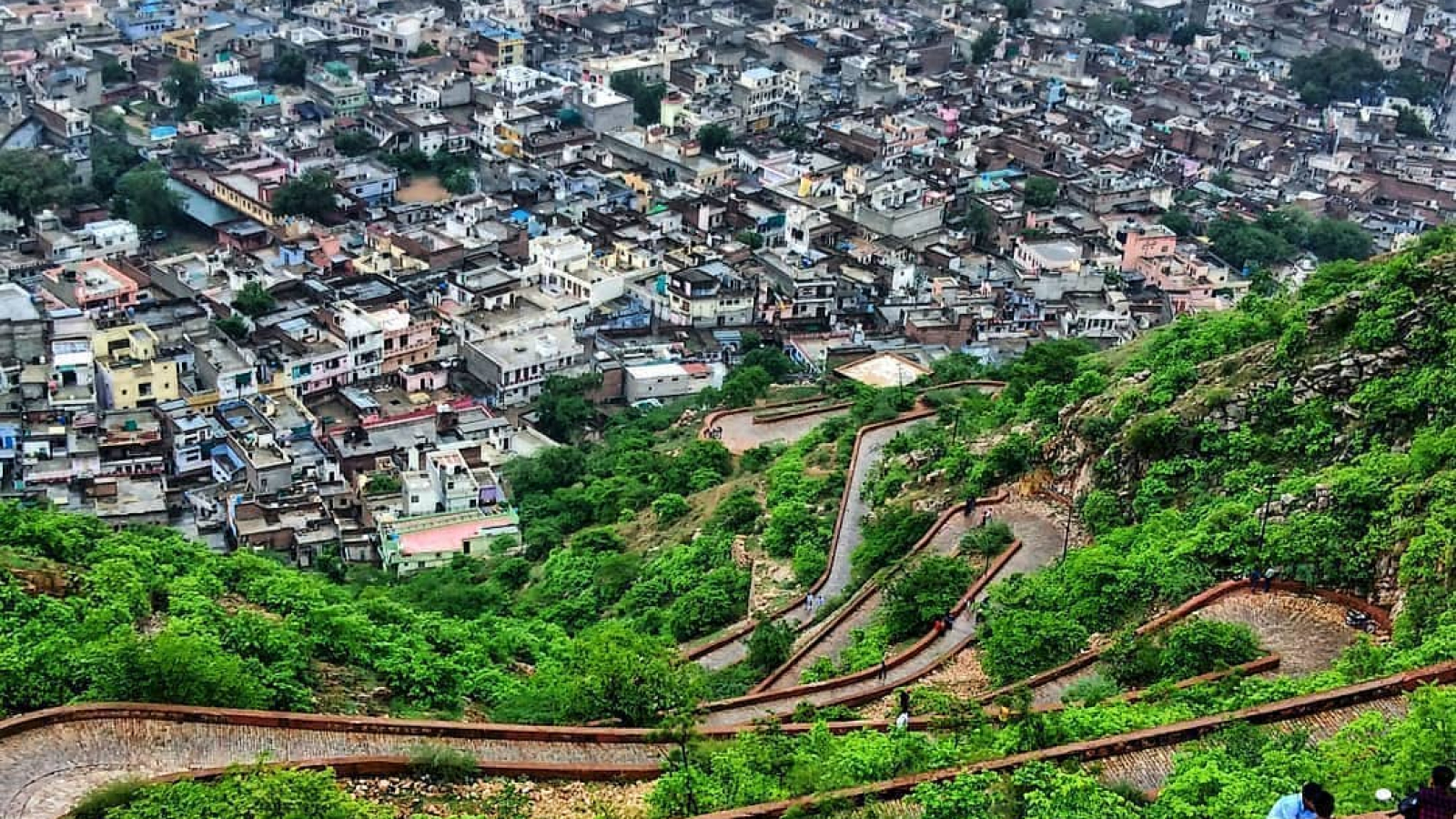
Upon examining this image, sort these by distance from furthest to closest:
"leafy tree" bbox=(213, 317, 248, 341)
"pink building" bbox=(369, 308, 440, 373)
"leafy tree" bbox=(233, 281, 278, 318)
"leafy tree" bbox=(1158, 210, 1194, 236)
Result: "leafy tree" bbox=(1158, 210, 1194, 236)
"leafy tree" bbox=(233, 281, 278, 318)
"pink building" bbox=(369, 308, 440, 373)
"leafy tree" bbox=(213, 317, 248, 341)

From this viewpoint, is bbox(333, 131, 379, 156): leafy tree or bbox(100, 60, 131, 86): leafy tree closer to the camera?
bbox(333, 131, 379, 156): leafy tree

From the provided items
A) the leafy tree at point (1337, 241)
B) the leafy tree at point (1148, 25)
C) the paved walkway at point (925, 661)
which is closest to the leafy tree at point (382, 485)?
the paved walkway at point (925, 661)

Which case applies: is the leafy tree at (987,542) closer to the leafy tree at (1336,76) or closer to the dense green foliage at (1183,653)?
the dense green foliage at (1183,653)

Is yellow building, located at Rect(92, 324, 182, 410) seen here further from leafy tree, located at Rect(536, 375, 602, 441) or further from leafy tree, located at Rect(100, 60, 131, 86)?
leafy tree, located at Rect(100, 60, 131, 86)

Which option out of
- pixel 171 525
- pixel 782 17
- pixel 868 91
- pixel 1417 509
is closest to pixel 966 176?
pixel 868 91

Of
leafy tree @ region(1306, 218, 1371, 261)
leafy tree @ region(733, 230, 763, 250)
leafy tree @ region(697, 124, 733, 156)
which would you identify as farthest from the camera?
leafy tree @ region(697, 124, 733, 156)

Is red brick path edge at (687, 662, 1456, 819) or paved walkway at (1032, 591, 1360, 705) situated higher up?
red brick path edge at (687, 662, 1456, 819)

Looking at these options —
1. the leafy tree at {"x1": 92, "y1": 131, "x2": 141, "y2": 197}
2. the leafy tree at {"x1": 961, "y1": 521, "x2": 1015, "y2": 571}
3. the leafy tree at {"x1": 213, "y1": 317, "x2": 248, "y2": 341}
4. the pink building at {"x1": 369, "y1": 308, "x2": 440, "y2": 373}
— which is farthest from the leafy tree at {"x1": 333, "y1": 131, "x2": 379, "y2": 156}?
the leafy tree at {"x1": 961, "y1": 521, "x2": 1015, "y2": 571}
